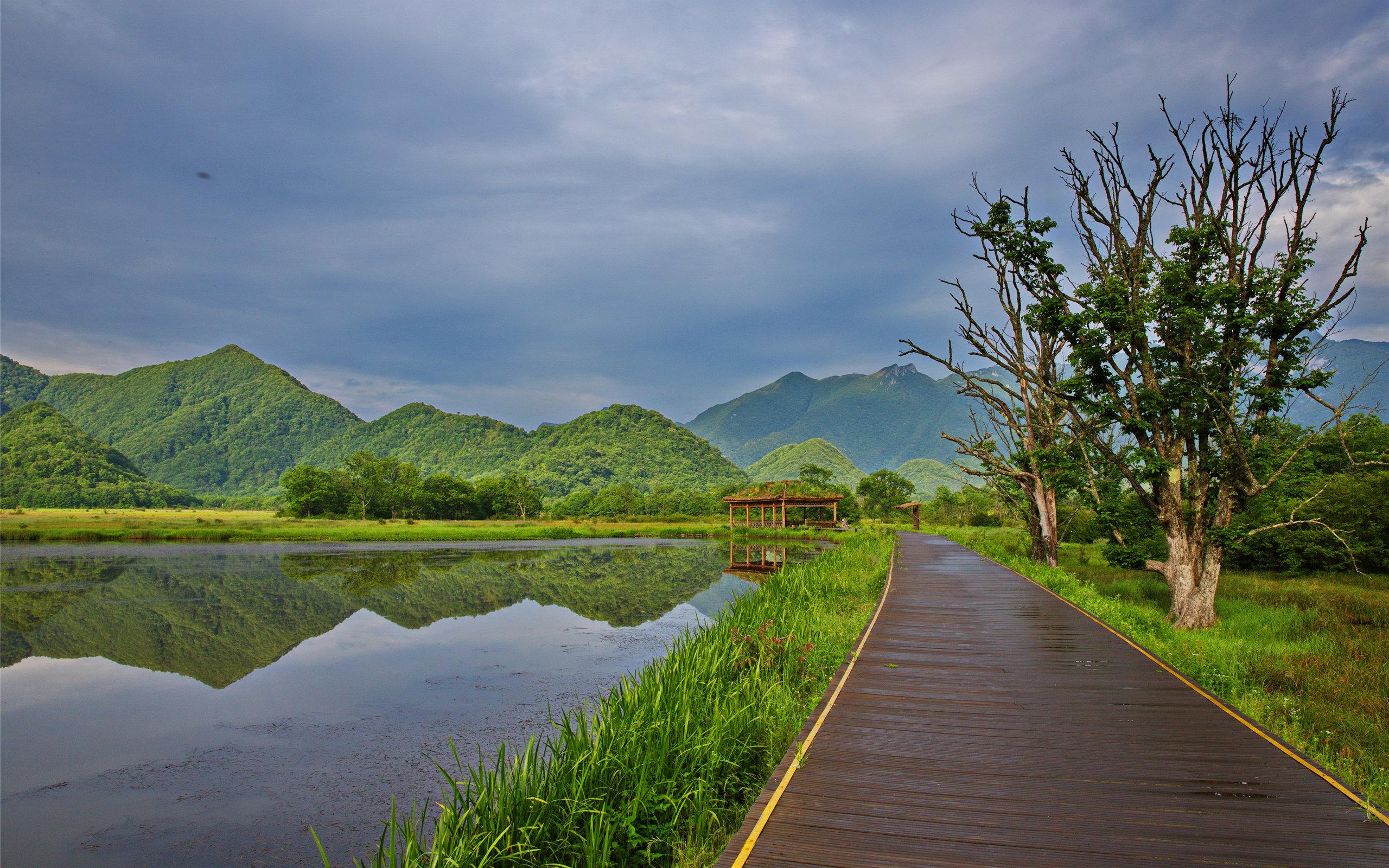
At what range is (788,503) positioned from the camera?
43250 millimetres

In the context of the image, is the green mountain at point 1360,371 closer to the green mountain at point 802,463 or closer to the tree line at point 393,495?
the tree line at point 393,495

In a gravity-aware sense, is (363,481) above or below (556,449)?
below

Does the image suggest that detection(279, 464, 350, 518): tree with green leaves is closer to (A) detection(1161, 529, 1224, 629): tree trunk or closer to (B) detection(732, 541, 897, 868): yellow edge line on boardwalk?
(B) detection(732, 541, 897, 868): yellow edge line on boardwalk

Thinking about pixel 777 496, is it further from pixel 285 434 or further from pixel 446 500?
pixel 285 434

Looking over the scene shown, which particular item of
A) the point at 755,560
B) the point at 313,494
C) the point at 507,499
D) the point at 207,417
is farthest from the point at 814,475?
the point at 207,417

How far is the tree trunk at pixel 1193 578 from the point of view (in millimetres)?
9398

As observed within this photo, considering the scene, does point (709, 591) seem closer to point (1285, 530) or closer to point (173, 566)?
point (1285, 530)

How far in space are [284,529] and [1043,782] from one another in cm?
4542

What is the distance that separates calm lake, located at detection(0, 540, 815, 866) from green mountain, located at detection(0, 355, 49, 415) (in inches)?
5552

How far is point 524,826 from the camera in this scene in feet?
10.6

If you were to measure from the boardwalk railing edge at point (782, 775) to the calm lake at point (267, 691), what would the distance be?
9.19 feet

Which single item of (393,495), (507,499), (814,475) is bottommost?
(507,499)

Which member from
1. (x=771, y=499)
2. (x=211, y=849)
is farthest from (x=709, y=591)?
(x=771, y=499)

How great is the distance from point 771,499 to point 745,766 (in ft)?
117
